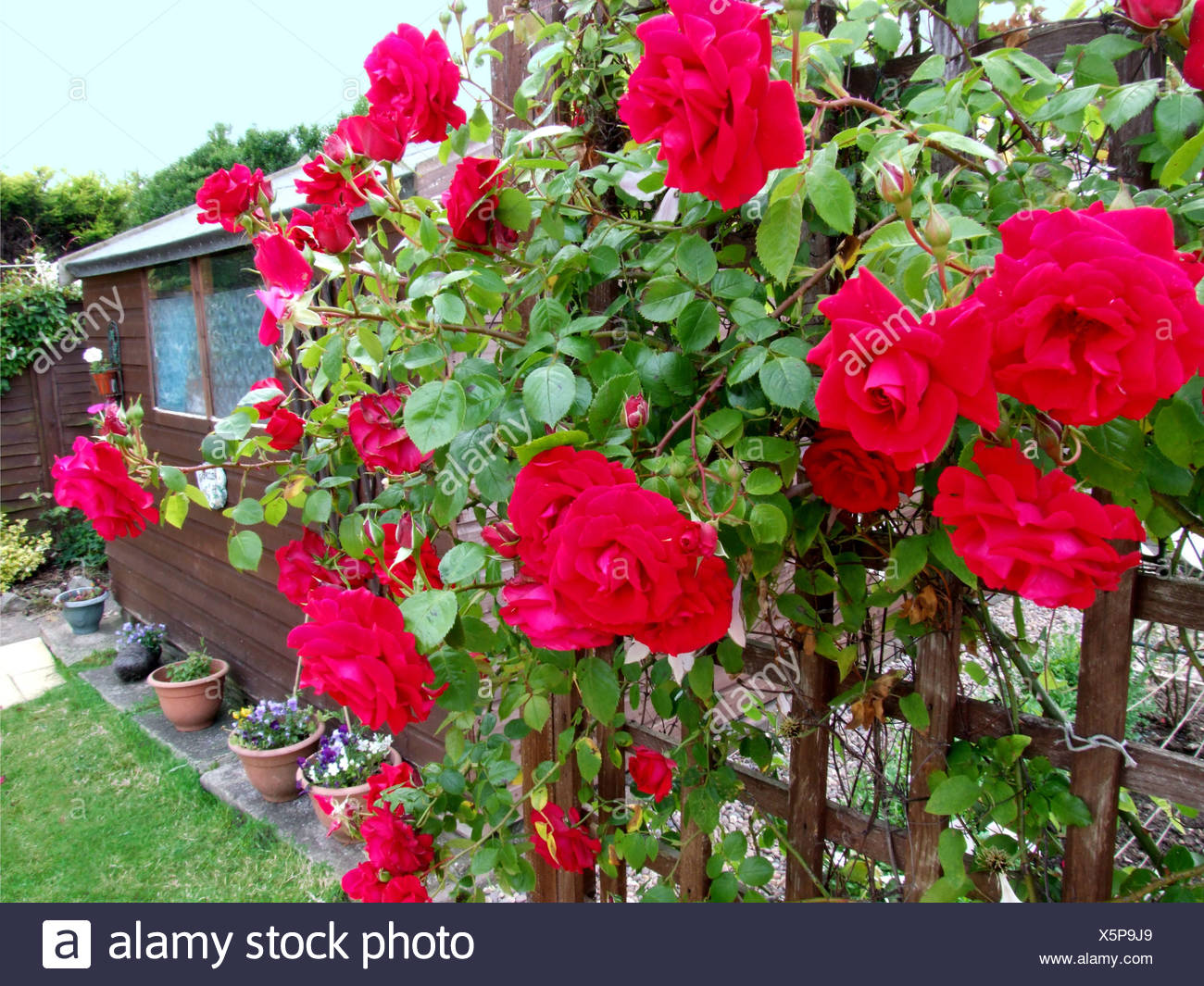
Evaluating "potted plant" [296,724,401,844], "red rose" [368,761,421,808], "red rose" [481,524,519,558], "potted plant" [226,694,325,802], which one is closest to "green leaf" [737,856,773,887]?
"red rose" [368,761,421,808]

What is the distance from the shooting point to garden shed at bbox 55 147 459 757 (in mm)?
3676

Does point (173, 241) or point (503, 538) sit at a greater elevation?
point (173, 241)

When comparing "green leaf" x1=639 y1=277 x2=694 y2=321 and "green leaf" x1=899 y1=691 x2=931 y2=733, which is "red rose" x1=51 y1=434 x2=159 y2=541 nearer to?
"green leaf" x1=639 y1=277 x2=694 y2=321

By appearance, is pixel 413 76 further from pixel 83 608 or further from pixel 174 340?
pixel 83 608

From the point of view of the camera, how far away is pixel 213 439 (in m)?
1.07

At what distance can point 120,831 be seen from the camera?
3.15 metres

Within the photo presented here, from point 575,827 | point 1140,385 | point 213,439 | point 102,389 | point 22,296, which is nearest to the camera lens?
point 1140,385

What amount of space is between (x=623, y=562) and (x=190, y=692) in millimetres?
4002

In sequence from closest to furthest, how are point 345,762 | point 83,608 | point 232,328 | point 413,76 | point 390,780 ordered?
point 413,76
point 390,780
point 345,762
point 232,328
point 83,608

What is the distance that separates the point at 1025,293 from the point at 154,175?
14806mm

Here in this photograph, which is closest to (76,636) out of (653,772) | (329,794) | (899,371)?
(329,794)
